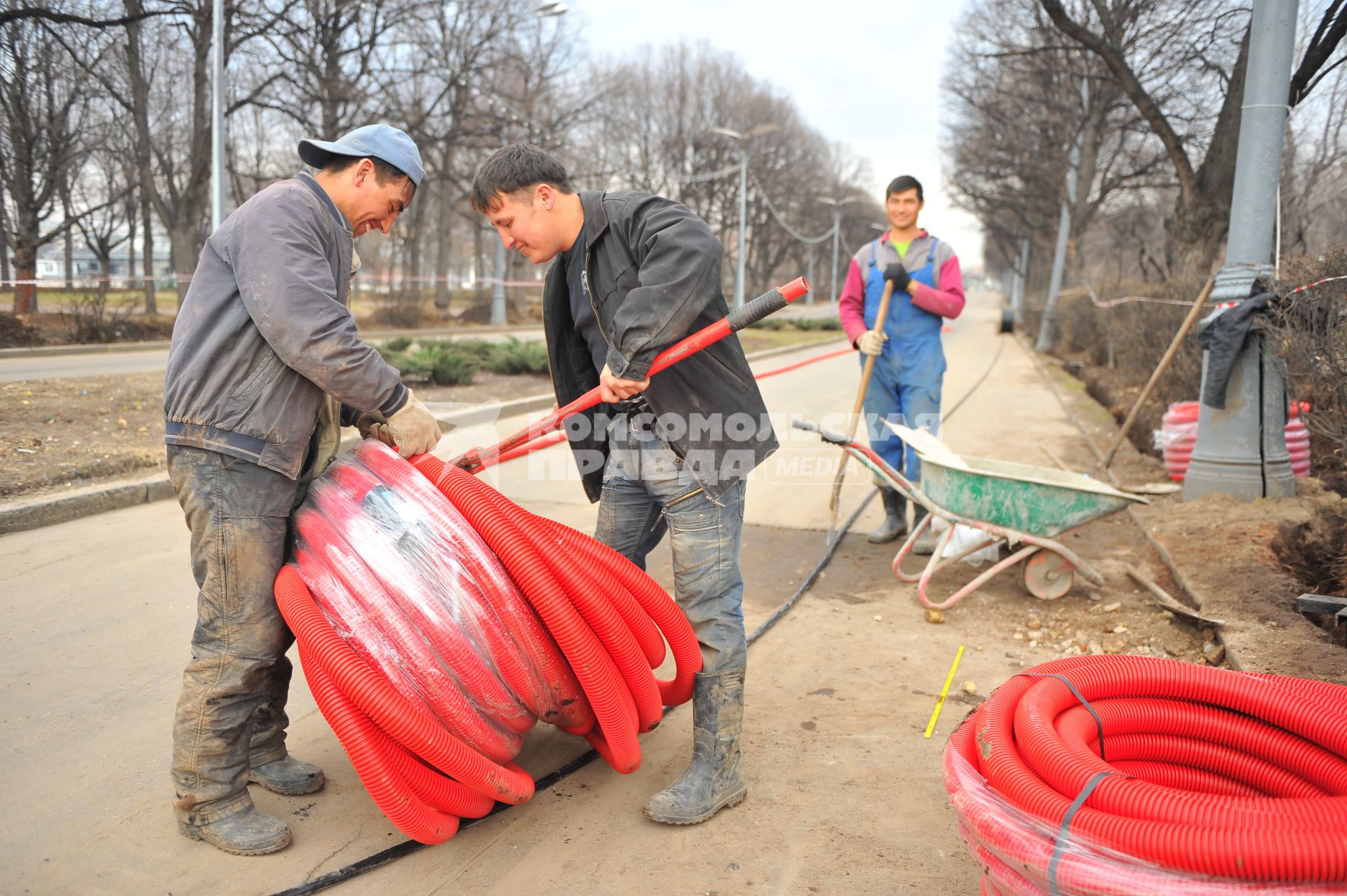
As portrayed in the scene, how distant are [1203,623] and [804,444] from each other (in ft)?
17.0

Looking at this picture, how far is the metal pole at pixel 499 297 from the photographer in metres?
29.0

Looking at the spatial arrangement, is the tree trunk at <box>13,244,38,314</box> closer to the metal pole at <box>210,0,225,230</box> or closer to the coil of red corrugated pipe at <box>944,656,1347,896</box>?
the metal pole at <box>210,0,225,230</box>

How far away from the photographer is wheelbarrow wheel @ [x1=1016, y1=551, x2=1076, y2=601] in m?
4.59

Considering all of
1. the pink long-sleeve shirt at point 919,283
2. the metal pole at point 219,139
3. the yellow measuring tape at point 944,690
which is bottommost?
the yellow measuring tape at point 944,690

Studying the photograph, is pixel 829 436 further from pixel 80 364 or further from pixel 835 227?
pixel 835 227

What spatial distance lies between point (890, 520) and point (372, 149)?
4077 millimetres

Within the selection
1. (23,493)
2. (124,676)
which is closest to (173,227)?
(23,493)

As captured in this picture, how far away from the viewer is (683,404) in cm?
279

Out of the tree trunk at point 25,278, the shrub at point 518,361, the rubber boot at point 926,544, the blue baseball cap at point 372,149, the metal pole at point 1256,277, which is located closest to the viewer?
the blue baseball cap at point 372,149

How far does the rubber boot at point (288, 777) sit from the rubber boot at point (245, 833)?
0.77 ft

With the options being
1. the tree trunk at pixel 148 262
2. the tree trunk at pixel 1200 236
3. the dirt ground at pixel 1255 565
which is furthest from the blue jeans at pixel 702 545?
the tree trunk at pixel 148 262

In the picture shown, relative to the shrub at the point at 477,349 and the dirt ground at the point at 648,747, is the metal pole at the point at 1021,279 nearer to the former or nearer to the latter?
the shrub at the point at 477,349

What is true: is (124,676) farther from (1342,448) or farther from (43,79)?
(43,79)

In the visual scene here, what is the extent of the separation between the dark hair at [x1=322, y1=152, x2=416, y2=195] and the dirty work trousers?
35.4 inches
